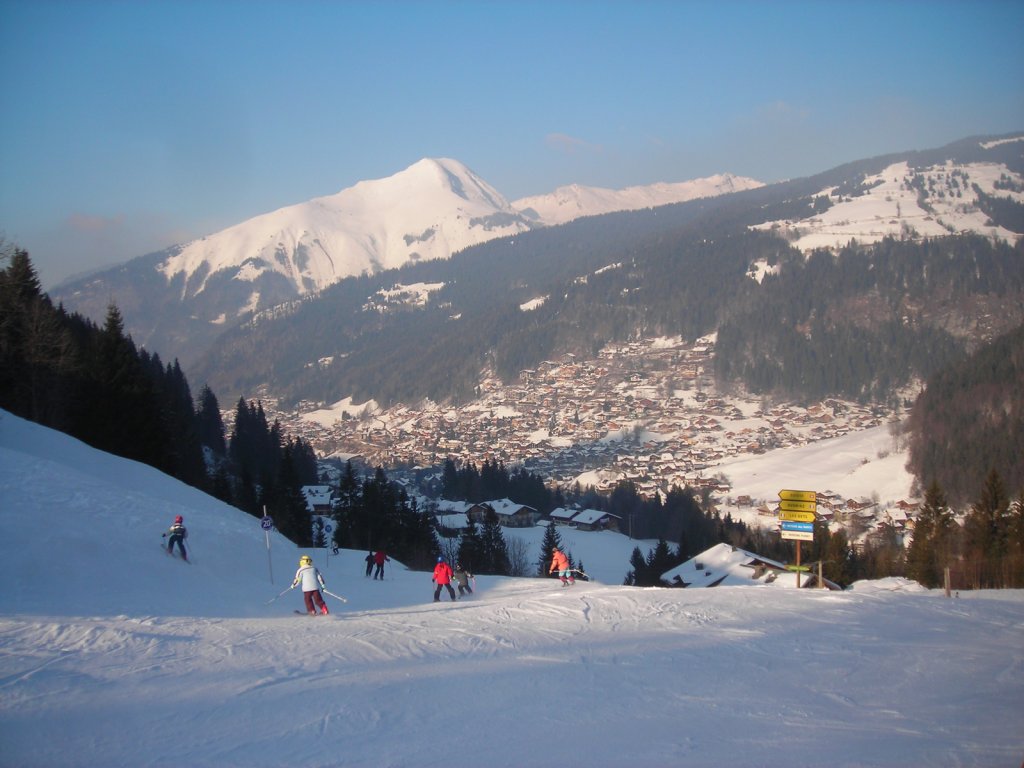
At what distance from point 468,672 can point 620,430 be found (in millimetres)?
129575

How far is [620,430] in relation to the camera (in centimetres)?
13800

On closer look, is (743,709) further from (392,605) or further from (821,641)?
(392,605)

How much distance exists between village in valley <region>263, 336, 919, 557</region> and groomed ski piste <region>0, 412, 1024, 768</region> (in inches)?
2469

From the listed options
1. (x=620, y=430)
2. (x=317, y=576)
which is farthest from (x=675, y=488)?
(x=317, y=576)

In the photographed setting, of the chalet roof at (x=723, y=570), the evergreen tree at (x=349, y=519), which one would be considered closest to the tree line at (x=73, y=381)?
the evergreen tree at (x=349, y=519)

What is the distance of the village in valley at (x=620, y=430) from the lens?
286 feet

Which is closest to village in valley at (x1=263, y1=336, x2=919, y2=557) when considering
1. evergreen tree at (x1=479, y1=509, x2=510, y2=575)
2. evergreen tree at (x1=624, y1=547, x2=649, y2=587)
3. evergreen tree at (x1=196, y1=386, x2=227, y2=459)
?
evergreen tree at (x1=624, y1=547, x2=649, y2=587)

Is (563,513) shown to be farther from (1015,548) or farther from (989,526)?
(1015,548)

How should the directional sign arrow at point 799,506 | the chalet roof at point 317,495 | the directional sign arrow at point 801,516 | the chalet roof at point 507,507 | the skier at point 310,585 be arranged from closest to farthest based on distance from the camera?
the skier at point 310,585, the directional sign arrow at point 801,516, the directional sign arrow at point 799,506, the chalet roof at point 317,495, the chalet roof at point 507,507

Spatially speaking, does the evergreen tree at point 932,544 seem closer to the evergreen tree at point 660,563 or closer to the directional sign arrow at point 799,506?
the evergreen tree at point 660,563

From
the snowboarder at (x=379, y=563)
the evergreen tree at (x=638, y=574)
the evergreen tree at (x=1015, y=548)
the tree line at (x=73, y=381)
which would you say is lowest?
the evergreen tree at (x=638, y=574)

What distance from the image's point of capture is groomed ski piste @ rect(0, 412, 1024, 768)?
7.43 metres

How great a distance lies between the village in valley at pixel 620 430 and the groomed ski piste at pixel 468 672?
62.7 m

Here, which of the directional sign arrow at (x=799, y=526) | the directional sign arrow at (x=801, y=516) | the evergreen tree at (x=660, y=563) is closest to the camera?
the directional sign arrow at (x=799, y=526)
